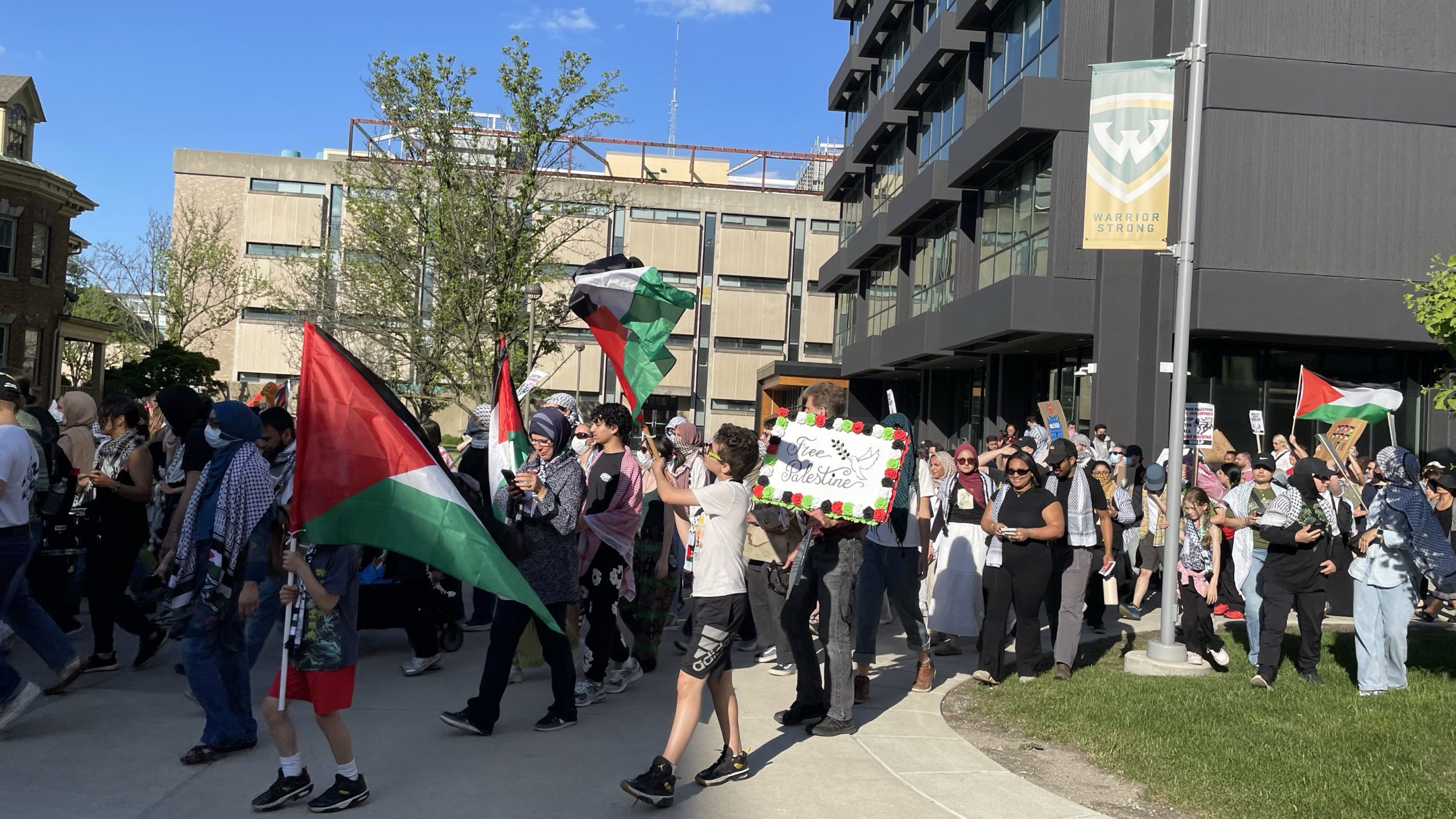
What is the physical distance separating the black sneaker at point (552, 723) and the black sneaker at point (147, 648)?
10.6 ft

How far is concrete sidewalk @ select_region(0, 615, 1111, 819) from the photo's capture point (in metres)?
5.64

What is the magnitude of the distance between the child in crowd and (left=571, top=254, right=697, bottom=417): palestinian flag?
434 cm

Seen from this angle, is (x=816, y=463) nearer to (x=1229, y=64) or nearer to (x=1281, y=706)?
(x=1281, y=706)

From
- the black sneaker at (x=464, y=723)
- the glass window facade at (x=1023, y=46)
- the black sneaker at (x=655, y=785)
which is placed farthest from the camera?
the glass window facade at (x=1023, y=46)

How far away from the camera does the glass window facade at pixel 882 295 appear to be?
37.2 m

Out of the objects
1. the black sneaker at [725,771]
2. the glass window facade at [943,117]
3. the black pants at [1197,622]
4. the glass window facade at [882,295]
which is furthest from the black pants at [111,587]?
the glass window facade at [882,295]

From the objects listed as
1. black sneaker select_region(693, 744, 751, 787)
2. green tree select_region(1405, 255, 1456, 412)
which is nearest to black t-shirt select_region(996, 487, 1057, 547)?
black sneaker select_region(693, 744, 751, 787)

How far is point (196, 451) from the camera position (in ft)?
24.3

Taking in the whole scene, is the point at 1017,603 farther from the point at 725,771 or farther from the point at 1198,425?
the point at 1198,425

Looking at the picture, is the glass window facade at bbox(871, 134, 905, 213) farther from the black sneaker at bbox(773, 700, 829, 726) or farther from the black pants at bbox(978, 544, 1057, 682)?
the black sneaker at bbox(773, 700, 829, 726)

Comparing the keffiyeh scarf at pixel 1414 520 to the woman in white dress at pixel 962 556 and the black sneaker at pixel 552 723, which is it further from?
the black sneaker at pixel 552 723

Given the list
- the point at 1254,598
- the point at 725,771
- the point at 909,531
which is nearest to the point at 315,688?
the point at 725,771

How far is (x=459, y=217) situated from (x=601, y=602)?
22.9 meters

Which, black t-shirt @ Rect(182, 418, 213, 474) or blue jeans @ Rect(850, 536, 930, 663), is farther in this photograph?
blue jeans @ Rect(850, 536, 930, 663)
